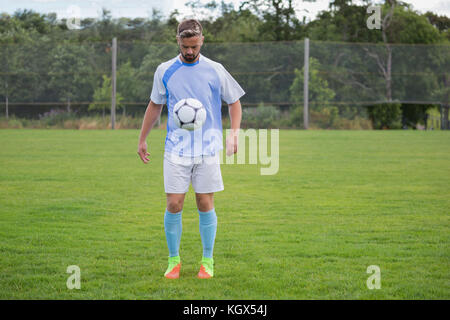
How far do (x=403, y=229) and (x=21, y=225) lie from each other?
3.92 m

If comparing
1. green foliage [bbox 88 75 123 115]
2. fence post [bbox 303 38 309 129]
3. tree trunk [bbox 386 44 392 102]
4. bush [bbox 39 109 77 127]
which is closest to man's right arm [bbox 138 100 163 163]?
fence post [bbox 303 38 309 129]

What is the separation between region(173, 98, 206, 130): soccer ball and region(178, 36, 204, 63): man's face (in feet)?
0.96

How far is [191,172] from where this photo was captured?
4.39 meters

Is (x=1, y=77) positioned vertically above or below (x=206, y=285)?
above

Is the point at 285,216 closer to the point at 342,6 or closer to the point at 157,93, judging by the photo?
the point at 157,93

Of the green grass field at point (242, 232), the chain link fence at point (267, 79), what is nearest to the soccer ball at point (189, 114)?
the green grass field at point (242, 232)

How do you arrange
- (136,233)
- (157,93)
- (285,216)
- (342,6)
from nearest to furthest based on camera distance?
(157,93) < (136,233) < (285,216) < (342,6)

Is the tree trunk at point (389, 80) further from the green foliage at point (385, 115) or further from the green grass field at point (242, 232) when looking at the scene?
the green grass field at point (242, 232)

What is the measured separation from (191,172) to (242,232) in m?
1.71

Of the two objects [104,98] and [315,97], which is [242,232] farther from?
[104,98]

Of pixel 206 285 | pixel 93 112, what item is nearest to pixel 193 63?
pixel 206 285

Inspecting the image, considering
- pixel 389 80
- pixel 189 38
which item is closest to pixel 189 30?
pixel 189 38

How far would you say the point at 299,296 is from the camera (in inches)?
153

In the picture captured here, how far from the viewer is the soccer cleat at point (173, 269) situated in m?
4.32
